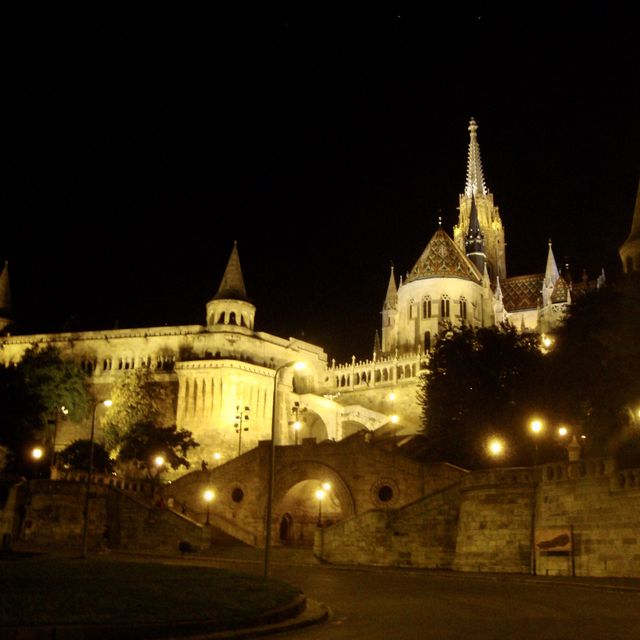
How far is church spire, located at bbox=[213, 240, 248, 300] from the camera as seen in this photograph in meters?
71.0

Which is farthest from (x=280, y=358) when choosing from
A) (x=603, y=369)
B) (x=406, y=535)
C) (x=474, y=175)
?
(x=474, y=175)

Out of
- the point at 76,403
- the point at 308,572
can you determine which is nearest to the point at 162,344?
the point at 76,403

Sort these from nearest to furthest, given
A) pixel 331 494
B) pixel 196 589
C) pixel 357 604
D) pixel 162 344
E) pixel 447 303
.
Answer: pixel 196 589 → pixel 357 604 → pixel 331 494 → pixel 162 344 → pixel 447 303

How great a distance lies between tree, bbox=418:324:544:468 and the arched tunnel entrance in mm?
5403

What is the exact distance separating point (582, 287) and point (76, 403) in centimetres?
4972

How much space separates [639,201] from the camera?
153 feet

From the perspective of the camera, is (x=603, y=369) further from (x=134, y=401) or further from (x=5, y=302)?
(x=5, y=302)

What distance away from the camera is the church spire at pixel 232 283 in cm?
7100

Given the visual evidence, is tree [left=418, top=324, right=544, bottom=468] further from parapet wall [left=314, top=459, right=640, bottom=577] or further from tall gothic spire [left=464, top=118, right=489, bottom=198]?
tall gothic spire [left=464, top=118, right=489, bottom=198]

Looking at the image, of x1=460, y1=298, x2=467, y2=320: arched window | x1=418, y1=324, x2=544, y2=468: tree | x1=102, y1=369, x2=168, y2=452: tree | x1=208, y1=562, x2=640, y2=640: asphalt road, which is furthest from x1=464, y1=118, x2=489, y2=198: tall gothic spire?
x1=208, y1=562, x2=640, y2=640: asphalt road

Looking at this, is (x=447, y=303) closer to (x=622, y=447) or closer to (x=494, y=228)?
(x=494, y=228)

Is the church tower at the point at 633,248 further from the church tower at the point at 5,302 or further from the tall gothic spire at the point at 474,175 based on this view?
the tall gothic spire at the point at 474,175

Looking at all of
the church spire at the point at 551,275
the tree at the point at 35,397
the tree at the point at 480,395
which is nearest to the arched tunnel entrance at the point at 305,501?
the tree at the point at 480,395

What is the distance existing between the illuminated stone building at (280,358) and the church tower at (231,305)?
88 mm
